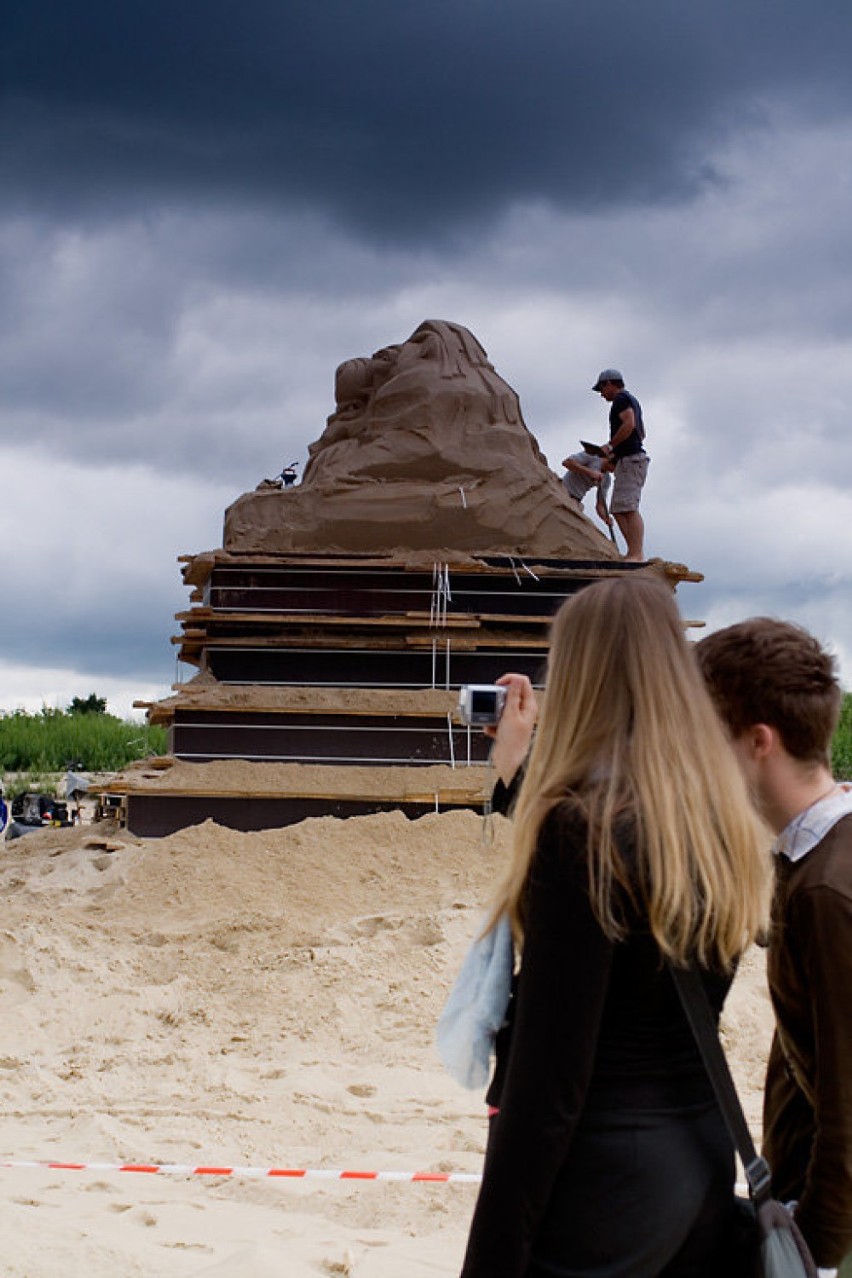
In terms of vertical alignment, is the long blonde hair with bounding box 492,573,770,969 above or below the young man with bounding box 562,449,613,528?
below

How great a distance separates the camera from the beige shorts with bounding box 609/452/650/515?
423 inches

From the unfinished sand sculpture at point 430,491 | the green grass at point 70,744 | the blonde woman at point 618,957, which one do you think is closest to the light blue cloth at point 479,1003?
the blonde woman at point 618,957

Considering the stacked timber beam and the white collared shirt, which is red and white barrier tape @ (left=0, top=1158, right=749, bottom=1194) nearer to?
the white collared shirt

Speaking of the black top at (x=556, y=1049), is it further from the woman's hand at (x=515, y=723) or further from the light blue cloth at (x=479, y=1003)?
the woman's hand at (x=515, y=723)

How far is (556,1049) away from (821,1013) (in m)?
0.48

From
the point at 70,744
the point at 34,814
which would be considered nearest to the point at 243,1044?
the point at 34,814

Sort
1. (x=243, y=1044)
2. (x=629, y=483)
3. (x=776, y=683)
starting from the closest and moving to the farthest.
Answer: (x=776, y=683), (x=243, y=1044), (x=629, y=483)

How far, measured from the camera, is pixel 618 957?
6.05ft

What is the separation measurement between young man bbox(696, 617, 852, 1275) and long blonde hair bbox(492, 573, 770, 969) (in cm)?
13

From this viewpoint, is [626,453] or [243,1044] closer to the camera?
[243,1044]

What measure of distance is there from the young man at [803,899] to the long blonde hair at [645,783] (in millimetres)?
131

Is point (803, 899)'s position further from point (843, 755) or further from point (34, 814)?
point (843, 755)

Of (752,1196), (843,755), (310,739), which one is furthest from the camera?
(843,755)

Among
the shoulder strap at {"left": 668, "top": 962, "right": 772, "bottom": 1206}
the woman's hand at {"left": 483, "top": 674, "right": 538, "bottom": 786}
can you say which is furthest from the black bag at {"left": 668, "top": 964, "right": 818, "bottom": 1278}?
the woman's hand at {"left": 483, "top": 674, "right": 538, "bottom": 786}
